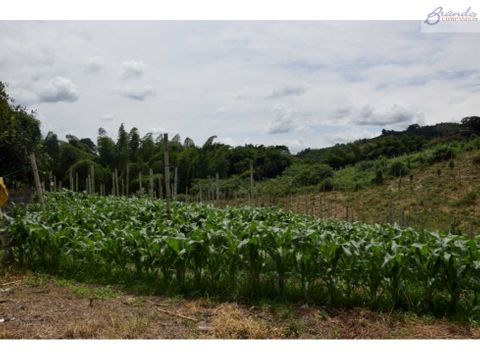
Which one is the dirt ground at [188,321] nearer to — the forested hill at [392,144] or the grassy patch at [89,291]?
the grassy patch at [89,291]

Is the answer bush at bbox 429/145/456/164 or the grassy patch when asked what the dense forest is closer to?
bush at bbox 429/145/456/164

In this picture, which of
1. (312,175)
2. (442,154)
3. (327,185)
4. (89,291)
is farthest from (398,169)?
(89,291)

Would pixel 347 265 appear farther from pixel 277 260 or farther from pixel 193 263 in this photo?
pixel 193 263

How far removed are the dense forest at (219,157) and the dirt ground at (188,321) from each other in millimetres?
15231

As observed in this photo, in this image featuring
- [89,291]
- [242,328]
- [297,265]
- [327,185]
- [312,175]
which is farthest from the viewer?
[312,175]

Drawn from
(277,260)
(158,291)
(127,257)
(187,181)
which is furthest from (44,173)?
(187,181)

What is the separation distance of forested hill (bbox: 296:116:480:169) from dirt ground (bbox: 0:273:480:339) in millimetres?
20658

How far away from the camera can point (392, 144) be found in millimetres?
27453

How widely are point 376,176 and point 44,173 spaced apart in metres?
15.4

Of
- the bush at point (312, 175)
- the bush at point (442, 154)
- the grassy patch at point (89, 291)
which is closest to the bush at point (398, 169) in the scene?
the bush at point (442, 154)

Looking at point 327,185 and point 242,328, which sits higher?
point 327,185

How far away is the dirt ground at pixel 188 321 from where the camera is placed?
2.91 meters

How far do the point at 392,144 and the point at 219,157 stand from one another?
36.6ft

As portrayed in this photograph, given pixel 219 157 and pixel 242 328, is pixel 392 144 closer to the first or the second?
pixel 219 157
